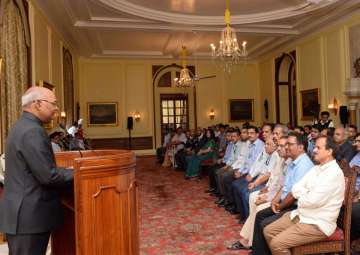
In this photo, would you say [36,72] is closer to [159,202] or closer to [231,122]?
[159,202]

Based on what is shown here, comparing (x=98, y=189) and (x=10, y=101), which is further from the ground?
(x=10, y=101)

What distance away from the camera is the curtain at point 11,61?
5.21m

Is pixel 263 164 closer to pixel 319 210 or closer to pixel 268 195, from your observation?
pixel 268 195

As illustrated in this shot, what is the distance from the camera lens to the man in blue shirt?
339cm

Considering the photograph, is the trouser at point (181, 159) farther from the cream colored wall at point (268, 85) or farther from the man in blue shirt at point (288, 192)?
the man in blue shirt at point (288, 192)

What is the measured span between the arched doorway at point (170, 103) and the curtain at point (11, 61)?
9.85 metres

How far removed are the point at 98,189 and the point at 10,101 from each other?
14.2ft

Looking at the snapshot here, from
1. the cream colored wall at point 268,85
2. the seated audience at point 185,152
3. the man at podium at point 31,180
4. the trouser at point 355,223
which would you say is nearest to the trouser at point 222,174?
the trouser at point 355,223

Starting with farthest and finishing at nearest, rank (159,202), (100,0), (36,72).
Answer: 1. (100,0)
2. (36,72)
3. (159,202)

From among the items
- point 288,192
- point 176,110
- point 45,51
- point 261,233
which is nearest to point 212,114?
point 176,110

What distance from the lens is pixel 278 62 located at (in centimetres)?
1404

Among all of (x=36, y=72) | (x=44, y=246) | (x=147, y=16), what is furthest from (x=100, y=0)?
(x=44, y=246)

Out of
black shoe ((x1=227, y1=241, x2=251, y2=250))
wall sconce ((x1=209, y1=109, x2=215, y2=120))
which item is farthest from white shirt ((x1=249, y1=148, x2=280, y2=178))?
wall sconce ((x1=209, y1=109, x2=215, y2=120))

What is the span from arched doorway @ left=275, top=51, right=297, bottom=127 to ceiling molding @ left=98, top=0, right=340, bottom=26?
14.1 feet
